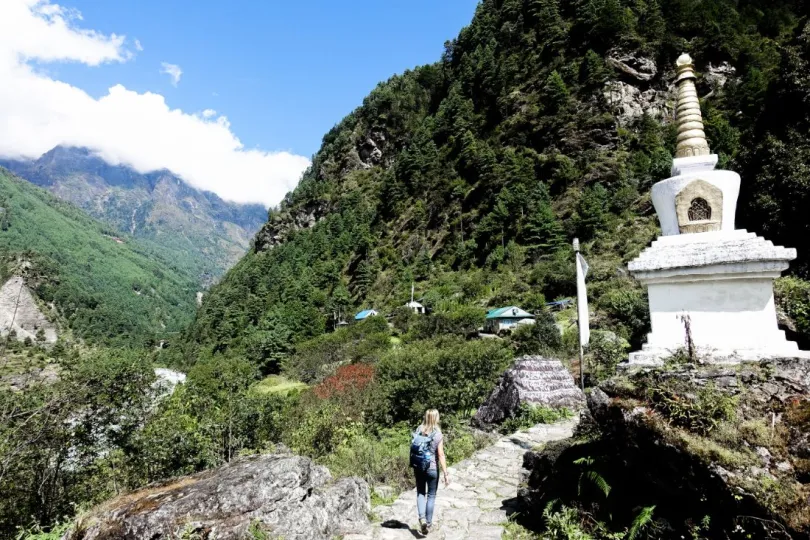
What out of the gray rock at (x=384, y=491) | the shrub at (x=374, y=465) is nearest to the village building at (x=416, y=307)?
the shrub at (x=374, y=465)

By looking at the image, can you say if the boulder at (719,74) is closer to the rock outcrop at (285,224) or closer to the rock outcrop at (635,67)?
the rock outcrop at (635,67)

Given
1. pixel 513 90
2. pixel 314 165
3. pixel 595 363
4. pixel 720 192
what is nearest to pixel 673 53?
pixel 513 90

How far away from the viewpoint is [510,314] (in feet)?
128

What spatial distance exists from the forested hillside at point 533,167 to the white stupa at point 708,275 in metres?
18.6

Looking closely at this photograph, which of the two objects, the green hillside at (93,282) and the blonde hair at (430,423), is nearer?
the blonde hair at (430,423)

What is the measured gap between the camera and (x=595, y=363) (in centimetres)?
1873

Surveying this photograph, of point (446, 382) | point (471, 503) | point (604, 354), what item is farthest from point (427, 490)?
point (604, 354)

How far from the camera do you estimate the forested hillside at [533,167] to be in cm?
4544

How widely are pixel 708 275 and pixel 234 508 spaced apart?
6.14 metres

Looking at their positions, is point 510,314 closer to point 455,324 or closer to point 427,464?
point 455,324

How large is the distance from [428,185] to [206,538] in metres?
68.0

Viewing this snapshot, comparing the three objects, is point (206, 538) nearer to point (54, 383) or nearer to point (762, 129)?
point (54, 383)

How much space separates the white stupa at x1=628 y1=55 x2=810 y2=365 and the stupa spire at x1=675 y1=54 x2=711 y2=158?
113 millimetres

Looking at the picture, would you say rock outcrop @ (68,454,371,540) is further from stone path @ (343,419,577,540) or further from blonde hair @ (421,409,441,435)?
blonde hair @ (421,409,441,435)
